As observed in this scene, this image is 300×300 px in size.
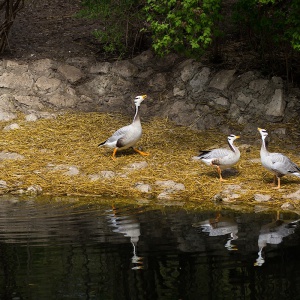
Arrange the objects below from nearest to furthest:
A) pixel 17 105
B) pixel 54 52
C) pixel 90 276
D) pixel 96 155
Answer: pixel 90 276 < pixel 96 155 < pixel 17 105 < pixel 54 52

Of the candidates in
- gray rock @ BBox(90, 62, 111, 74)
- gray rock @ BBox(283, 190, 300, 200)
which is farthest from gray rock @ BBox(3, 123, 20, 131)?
gray rock @ BBox(283, 190, 300, 200)

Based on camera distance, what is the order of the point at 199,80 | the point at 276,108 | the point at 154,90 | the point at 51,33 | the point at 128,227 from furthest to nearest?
the point at 51,33, the point at 154,90, the point at 199,80, the point at 276,108, the point at 128,227

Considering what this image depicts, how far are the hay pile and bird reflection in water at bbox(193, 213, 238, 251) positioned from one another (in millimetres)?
1086

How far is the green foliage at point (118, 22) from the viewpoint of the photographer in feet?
51.8

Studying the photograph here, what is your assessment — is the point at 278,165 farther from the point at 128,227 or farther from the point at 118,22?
the point at 118,22

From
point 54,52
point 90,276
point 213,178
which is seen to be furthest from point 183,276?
point 54,52

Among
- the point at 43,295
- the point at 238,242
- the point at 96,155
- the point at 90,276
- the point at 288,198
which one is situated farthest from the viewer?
the point at 96,155

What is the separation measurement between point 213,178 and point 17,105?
5.18m

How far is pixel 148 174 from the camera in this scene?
481 inches

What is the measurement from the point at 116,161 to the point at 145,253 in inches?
174

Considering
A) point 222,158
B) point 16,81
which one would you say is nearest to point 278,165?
point 222,158

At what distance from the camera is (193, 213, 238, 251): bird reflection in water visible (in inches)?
368

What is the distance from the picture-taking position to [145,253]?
28.3 feet

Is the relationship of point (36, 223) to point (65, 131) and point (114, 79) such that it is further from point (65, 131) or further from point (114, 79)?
point (114, 79)
